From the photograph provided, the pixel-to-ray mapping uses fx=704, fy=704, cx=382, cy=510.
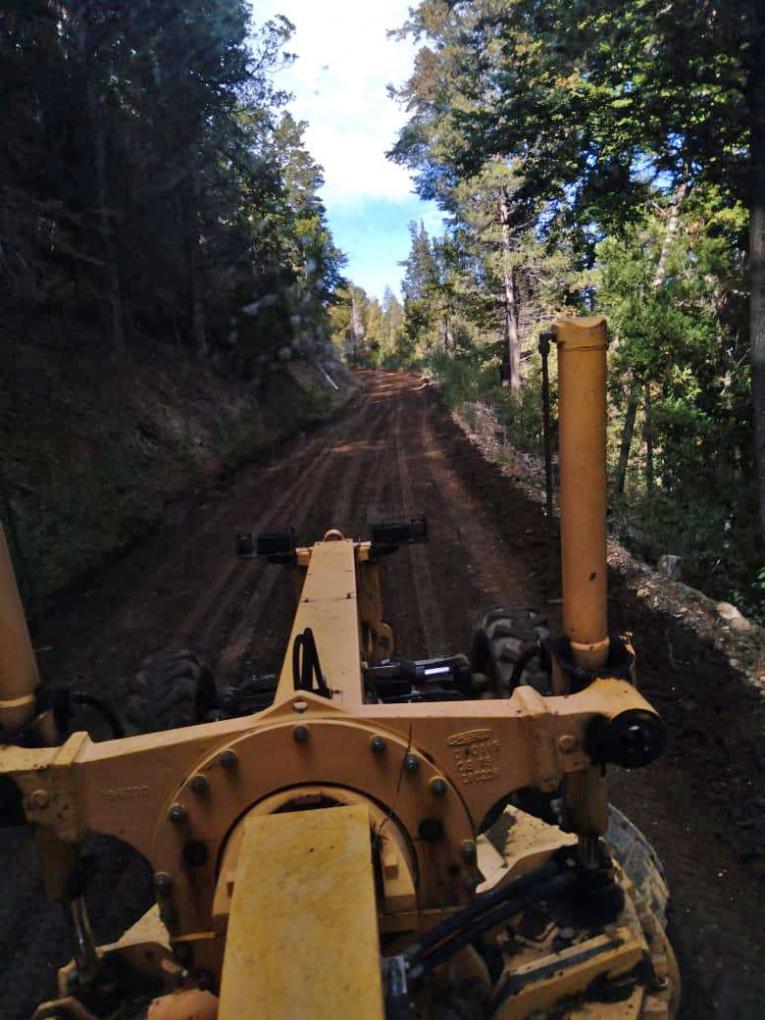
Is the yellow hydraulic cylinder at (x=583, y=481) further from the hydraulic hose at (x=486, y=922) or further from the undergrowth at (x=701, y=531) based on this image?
the undergrowth at (x=701, y=531)

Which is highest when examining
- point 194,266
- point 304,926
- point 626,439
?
point 194,266

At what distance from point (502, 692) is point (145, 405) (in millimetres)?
15387

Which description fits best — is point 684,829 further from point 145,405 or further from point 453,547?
point 145,405

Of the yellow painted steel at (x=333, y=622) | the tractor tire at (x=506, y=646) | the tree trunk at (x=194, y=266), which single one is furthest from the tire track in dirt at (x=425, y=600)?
the tree trunk at (x=194, y=266)

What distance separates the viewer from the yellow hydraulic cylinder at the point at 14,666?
7.49 ft

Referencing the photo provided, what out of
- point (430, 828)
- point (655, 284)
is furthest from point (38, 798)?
point (655, 284)

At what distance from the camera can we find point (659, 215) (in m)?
14.2

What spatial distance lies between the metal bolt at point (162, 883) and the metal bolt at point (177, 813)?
0.56 feet

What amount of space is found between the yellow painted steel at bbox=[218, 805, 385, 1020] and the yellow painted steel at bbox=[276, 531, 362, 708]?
0.51 metres

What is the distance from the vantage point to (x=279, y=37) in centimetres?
2092

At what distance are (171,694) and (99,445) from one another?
11.4 m

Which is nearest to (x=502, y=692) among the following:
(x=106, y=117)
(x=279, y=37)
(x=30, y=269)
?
(x=30, y=269)

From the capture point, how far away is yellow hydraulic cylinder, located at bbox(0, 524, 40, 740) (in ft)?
7.49

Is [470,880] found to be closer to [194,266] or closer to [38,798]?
[38,798]
